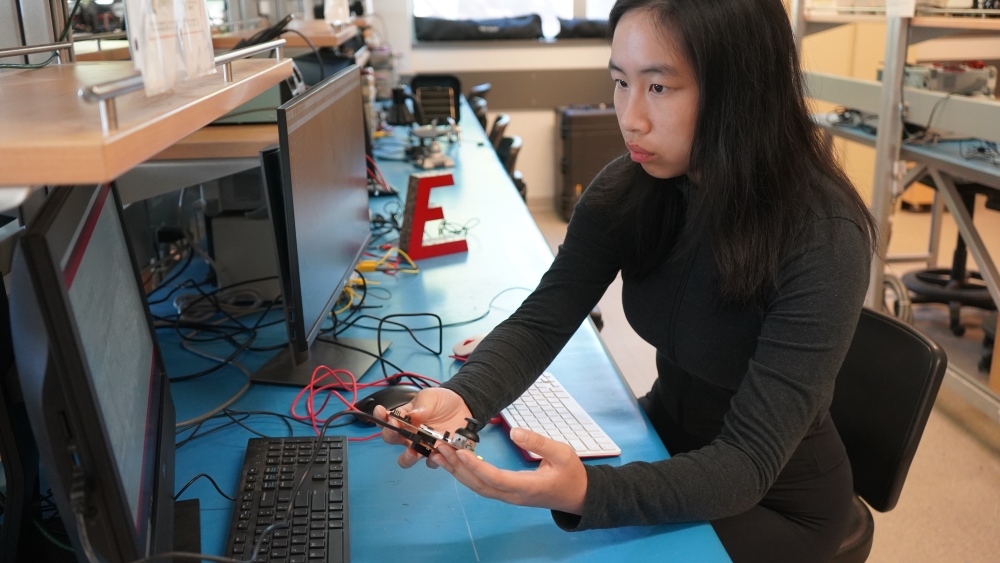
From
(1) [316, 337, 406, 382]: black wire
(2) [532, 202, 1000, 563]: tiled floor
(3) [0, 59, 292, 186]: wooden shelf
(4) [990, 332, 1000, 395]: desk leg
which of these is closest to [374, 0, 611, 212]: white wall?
(2) [532, 202, 1000, 563]: tiled floor

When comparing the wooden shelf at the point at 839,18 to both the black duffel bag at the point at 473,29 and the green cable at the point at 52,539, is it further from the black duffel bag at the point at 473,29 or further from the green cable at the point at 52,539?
the green cable at the point at 52,539

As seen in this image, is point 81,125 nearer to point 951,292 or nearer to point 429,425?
point 429,425

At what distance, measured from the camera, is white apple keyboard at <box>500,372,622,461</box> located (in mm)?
1104

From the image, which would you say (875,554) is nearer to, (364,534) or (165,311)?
(364,534)

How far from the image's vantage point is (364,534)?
3.04ft

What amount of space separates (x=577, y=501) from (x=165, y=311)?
1068mm

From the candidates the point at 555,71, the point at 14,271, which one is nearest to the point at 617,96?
the point at 14,271

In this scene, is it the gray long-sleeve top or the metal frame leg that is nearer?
the gray long-sleeve top

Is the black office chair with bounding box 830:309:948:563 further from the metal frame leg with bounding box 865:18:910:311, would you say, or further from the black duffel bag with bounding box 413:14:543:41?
the black duffel bag with bounding box 413:14:543:41

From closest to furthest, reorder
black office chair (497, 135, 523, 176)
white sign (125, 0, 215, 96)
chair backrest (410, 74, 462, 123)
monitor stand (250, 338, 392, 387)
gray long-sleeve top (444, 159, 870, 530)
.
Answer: white sign (125, 0, 215, 96), gray long-sleeve top (444, 159, 870, 530), monitor stand (250, 338, 392, 387), black office chair (497, 135, 523, 176), chair backrest (410, 74, 462, 123)

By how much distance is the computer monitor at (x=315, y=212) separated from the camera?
1.08 meters

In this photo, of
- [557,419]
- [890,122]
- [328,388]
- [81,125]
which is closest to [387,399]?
[328,388]

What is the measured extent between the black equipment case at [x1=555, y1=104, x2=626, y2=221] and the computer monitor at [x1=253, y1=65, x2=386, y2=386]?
3486 millimetres

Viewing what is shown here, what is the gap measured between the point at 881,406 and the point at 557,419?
53 centimetres
